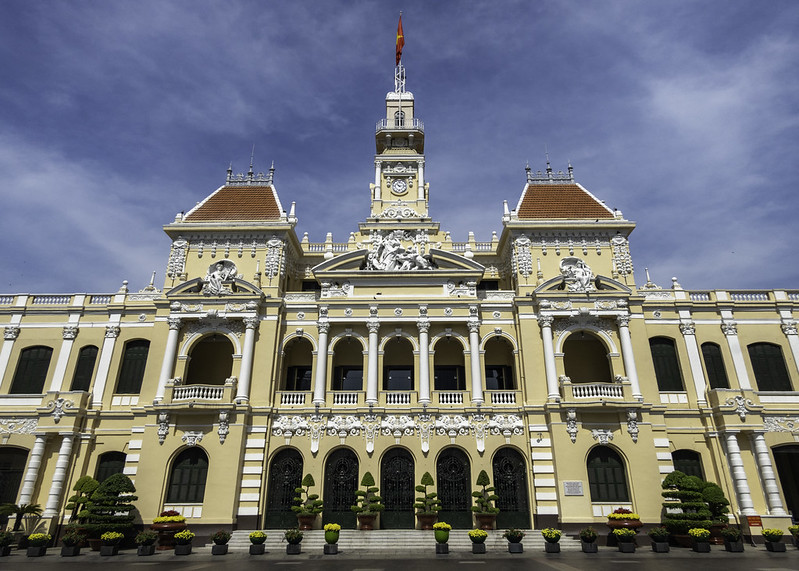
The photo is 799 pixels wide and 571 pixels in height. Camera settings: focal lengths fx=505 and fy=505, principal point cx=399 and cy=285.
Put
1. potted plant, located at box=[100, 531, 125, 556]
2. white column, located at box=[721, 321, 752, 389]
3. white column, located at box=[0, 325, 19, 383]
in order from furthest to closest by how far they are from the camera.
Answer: white column, located at box=[0, 325, 19, 383], white column, located at box=[721, 321, 752, 389], potted plant, located at box=[100, 531, 125, 556]

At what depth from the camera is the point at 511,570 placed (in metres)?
17.0

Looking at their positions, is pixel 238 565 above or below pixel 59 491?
below

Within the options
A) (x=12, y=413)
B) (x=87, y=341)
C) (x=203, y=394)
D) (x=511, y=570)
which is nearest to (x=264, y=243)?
(x=203, y=394)

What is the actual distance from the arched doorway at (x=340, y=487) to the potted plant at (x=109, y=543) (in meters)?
9.32

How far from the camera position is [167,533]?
23188 mm

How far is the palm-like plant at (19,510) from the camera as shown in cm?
2402

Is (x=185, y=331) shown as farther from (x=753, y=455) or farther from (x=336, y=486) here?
(x=753, y=455)

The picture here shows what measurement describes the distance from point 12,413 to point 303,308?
679 inches

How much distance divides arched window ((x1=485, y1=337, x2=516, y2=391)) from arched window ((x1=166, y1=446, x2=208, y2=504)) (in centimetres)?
1673

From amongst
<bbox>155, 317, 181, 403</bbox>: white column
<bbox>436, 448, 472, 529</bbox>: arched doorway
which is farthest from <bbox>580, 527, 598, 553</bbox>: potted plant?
<bbox>155, 317, 181, 403</bbox>: white column

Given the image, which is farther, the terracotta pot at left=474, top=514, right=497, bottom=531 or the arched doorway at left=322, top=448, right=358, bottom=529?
the arched doorway at left=322, top=448, right=358, bottom=529

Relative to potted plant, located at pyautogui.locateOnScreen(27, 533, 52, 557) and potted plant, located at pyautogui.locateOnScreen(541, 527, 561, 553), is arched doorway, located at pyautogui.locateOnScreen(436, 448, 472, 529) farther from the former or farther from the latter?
potted plant, located at pyautogui.locateOnScreen(27, 533, 52, 557)

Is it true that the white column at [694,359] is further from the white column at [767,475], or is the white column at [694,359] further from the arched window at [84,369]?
the arched window at [84,369]

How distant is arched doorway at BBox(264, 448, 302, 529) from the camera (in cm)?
2611
